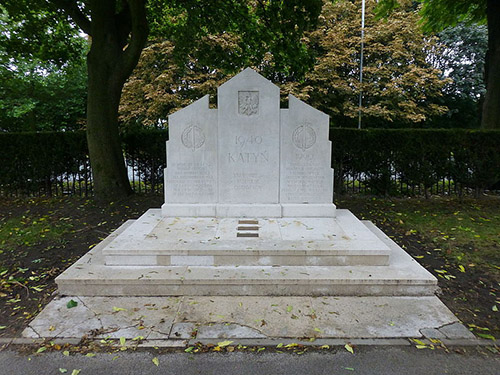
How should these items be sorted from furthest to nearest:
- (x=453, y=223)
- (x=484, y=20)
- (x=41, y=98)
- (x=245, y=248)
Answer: (x=41, y=98) → (x=484, y=20) → (x=453, y=223) → (x=245, y=248)

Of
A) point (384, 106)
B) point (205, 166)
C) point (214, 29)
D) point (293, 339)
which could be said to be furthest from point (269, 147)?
point (384, 106)

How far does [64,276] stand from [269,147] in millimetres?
3701

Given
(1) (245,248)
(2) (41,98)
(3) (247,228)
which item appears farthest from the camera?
(2) (41,98)

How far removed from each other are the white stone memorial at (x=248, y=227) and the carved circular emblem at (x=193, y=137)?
0.06 feet

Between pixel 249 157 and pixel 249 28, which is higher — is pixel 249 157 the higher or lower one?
the lower one

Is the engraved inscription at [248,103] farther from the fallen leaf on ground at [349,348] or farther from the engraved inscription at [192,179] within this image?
the fallen leaf on ground at [349,348]

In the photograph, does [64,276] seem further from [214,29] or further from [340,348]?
[214,29]

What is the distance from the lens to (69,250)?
6.03 m

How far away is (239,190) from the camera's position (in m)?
6.38

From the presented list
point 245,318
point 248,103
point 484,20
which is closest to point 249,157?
point 248,103

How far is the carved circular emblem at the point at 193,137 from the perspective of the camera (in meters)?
6.30

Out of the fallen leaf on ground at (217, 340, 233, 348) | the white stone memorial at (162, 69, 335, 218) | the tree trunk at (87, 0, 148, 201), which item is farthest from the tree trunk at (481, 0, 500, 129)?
the fallen leaf on ground at (217, 340, 233, 348)

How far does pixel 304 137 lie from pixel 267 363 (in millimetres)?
4161

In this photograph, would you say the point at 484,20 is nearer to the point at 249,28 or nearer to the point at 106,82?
the point at 249,28
